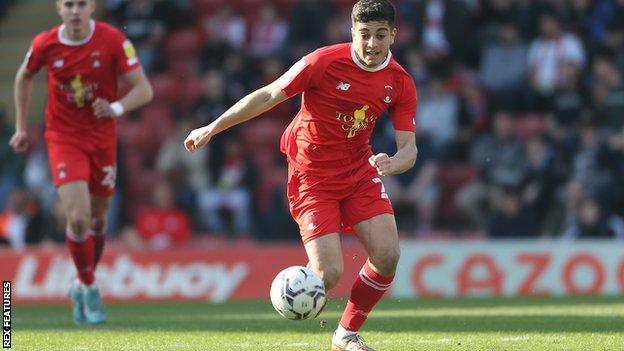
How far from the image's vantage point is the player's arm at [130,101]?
10.8 metres

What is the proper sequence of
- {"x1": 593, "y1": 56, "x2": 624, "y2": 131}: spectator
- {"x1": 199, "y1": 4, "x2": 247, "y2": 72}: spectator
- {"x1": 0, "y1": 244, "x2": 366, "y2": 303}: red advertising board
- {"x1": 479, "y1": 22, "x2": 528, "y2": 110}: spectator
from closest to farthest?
{"x1": 0, "y1": 244, "x2": 366, "y2": 303}: red advertising board
{"x1": 593, "y1": 56, "x2": 624, "y2": 131}: spectator
{"x1": 479, "y1": 22, "x2": 528, "y2": 110}: spectator
{"x1": 199, "y1": 4, "x2": 247, "y2": 72}: spectator

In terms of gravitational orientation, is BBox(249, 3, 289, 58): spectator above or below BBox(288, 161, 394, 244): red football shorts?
below

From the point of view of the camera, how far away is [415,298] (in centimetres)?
1491

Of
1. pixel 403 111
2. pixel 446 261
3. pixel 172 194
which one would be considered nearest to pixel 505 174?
pixel 446 261

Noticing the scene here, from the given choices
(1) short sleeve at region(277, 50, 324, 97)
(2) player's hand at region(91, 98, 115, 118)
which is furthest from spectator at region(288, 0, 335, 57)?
(1) short sleeve at region(277, 50, 324, 97)

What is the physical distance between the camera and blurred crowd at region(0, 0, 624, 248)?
54.7 feet

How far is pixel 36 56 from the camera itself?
11.2 meters

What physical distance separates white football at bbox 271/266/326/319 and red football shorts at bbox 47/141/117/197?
3.46 metres

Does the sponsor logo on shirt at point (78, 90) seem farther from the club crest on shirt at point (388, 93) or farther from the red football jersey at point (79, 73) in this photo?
the club crest on shirt at point (388, 93)

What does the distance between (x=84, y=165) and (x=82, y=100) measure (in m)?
0.57

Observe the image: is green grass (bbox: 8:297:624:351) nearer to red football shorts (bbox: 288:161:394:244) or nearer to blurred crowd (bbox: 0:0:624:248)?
red football shorts (bbox: 288:161:394:244)

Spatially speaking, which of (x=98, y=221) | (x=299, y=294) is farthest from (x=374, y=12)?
(x=98, y=221)

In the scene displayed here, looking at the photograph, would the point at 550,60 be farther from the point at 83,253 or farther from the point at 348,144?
the point at 348,144

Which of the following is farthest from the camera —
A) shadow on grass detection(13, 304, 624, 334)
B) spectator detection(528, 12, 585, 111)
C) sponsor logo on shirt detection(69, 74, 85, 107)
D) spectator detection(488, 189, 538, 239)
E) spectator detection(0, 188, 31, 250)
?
spectator detection(528, 12, 585, 111)
